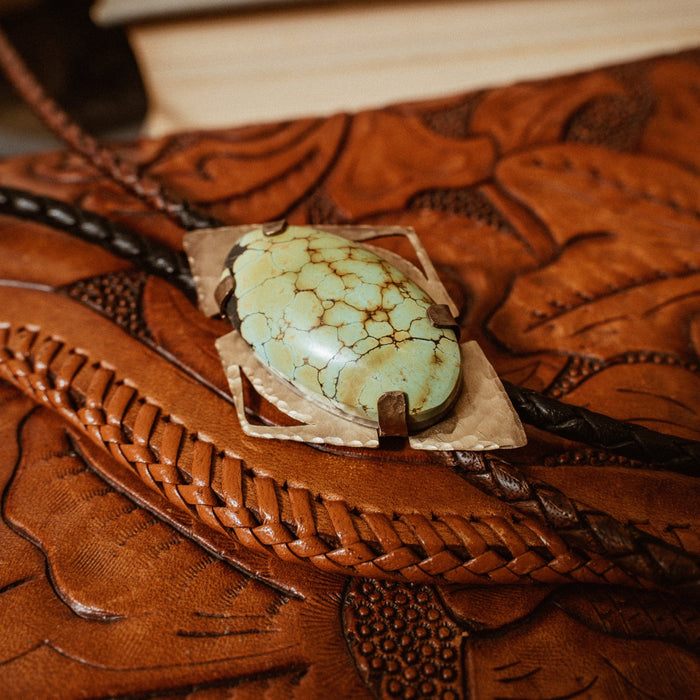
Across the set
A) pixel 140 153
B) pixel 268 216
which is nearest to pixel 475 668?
pixel 268 216

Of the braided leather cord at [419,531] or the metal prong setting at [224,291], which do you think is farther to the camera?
the metal prong setting at [224,291]

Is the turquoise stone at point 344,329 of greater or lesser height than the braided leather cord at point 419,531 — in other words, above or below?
above

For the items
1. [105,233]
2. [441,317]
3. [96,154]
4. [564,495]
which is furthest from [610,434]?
[96,154]

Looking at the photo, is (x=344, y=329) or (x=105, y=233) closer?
(x=344, y=329)

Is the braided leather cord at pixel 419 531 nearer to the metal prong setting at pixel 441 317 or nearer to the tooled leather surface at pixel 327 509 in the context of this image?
the tooled leather surface at pixel 327 509

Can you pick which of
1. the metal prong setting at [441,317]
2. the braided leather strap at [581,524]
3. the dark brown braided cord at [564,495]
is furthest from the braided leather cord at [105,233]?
the braided leather strap at [581,524]

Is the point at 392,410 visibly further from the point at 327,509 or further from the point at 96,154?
the point at 96,154
